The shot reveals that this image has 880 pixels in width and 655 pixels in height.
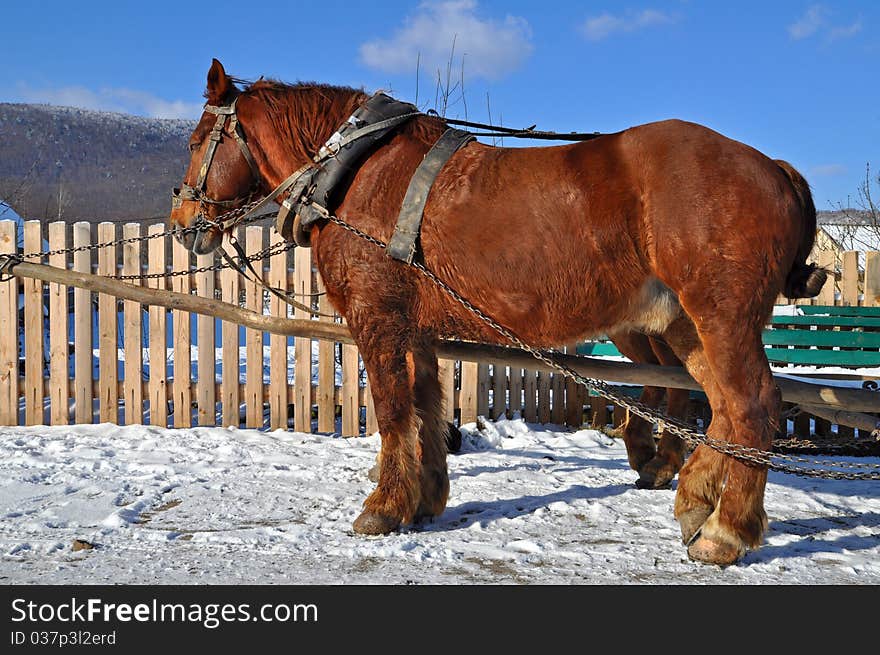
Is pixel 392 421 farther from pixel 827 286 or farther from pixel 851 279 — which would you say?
pixel 851 279

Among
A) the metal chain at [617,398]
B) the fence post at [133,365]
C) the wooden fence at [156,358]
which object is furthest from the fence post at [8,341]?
the metal chain at [617,398]

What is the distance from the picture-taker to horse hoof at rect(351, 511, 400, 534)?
11.8ft

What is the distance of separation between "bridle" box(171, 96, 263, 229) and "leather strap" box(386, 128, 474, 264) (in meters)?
1.06

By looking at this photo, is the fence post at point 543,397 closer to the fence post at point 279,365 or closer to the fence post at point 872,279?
the fence post at point 279,365

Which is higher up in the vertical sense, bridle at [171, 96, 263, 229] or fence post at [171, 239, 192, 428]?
bridle at [171, 96, 263, 229]

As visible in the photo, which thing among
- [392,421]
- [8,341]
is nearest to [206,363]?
[8,341]

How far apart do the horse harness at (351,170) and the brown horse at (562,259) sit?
1.7 inches

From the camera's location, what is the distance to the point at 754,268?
3.00 meters

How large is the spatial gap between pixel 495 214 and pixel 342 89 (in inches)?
53.4

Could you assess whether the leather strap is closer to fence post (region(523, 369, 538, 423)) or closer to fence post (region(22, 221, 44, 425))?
fence post (region(523, 369, 538, 423))

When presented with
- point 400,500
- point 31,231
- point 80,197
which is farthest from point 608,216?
→ point 80,197

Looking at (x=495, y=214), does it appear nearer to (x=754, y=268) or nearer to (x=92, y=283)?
(x=754, y=268)

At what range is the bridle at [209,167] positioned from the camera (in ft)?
13.0

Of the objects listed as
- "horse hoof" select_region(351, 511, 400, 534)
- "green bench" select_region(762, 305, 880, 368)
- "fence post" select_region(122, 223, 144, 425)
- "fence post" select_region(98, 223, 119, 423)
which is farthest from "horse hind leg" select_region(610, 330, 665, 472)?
"fence post" select_region(98, 223, 119, 423)
